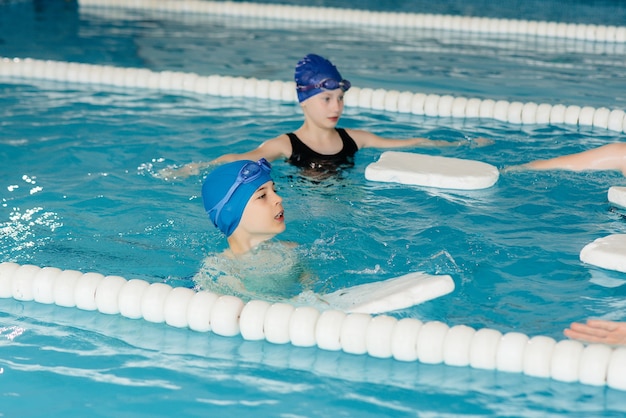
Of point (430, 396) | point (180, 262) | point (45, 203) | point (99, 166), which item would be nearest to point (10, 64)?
point (99, 166)

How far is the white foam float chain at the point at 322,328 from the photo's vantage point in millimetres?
3453

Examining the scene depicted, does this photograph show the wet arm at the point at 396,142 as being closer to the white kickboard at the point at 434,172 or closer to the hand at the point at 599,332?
the white kickboard at the point at 434,172

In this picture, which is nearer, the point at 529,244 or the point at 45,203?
the point at 529,244

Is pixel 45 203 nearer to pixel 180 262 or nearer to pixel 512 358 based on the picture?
pixel 180 262

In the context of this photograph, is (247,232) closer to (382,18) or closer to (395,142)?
(395,142)

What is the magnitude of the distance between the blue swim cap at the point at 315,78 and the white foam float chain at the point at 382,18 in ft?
17.6

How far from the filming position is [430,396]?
3357 millimetres

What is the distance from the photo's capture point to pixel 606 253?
4289 millimetres

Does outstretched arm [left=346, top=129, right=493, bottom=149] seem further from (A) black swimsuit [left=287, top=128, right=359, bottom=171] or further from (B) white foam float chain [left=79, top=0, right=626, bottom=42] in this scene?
(B) white foam float chain [left=79, top=0, right=626, bottom=42]

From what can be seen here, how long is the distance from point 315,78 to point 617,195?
193cm

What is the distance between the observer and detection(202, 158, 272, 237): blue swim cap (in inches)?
163

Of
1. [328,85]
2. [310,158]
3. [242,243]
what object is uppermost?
[328,85]

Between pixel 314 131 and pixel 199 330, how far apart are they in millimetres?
2361

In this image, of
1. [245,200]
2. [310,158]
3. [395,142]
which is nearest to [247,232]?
[245,200]
